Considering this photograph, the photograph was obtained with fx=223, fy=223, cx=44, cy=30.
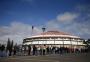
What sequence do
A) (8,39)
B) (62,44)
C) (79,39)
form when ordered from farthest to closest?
(79,39)
(62,44)
(8,39)

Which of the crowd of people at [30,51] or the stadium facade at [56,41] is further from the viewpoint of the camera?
the stadium facade at [56,41]

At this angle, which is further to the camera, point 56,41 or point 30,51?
point 56,41

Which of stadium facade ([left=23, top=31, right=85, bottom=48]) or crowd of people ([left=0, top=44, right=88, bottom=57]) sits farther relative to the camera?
stadium facade ([left=23, top=31, right=85, bottom=48])

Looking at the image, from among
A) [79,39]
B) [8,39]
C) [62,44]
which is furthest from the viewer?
[79,39]

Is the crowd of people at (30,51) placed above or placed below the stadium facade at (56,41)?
below

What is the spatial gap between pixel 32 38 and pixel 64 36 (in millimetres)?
23691

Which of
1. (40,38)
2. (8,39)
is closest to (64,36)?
(40,38)

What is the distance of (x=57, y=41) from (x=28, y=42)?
23051 mm

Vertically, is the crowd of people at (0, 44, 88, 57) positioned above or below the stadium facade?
below

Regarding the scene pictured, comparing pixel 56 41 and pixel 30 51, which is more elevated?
pixel 56 41

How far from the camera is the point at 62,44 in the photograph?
508ft

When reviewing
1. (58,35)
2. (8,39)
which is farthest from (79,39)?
(8,39)

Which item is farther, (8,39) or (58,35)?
(58,35)

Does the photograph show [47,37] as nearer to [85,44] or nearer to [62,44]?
[62,44]
